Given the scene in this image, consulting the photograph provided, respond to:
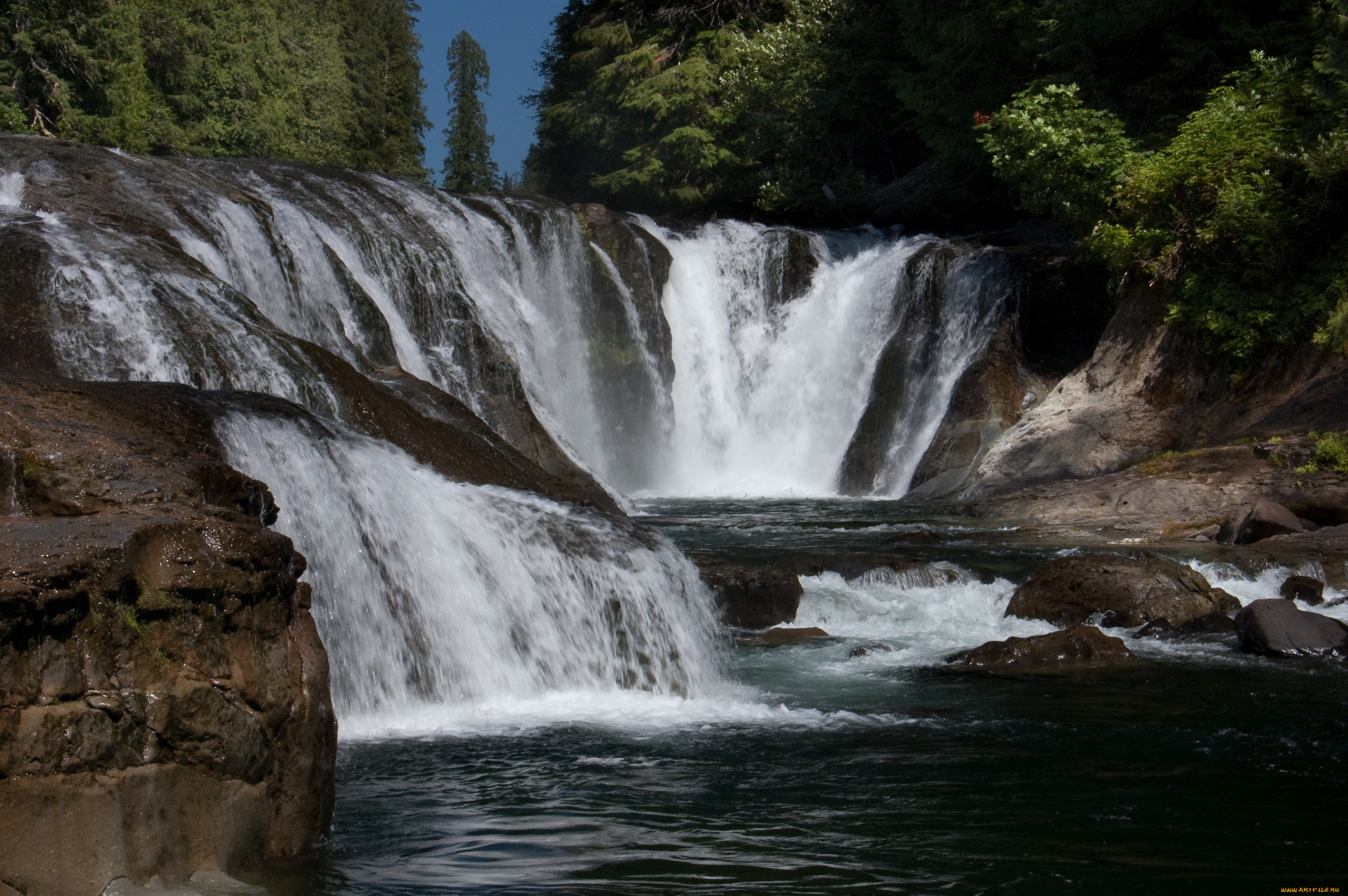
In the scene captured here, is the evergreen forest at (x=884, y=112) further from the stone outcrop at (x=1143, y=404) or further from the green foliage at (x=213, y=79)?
the stone outcrop at (x=1143, y=404)

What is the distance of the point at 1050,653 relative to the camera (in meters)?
8.41

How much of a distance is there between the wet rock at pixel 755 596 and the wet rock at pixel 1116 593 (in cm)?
190

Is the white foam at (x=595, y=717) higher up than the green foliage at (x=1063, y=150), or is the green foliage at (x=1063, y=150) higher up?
the green foliage at (x=1063, y=150)

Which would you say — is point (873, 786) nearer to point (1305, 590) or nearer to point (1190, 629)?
point (1190, 629)

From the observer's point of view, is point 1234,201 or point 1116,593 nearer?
point 1116,593

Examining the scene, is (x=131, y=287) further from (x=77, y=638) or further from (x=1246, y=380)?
(x=1246, y=380)

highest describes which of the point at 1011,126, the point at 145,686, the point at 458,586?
the point at 1011,126

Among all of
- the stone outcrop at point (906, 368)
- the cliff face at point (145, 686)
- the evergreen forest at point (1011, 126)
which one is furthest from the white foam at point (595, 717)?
the stone outcrop at point (906, 368)

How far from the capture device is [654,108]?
3072cm

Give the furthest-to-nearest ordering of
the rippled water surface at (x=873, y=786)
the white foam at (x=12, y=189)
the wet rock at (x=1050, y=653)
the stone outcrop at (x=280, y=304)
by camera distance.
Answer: the white foam at (x=12, y=189) < the stone outcrop at (x=280, y=304) < the wet rock at (x=1050, y=653) < the rippled water surface at (x=873, y=786)

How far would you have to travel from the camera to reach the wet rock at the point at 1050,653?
8.29m

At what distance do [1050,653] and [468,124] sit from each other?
6066 cm

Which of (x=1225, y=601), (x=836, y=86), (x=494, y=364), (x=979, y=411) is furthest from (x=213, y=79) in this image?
(x=1225, y=601)

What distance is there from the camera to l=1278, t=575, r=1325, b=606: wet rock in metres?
10.0
